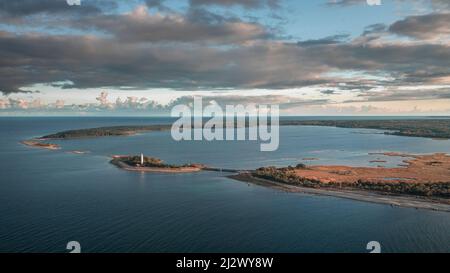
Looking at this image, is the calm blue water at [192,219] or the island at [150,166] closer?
the calm blue water at [192,219]

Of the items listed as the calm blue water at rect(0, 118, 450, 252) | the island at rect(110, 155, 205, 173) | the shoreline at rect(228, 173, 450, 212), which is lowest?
the calm blue water at rect(0, 118, 450, 252)

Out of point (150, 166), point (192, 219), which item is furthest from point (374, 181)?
point (150, 166)

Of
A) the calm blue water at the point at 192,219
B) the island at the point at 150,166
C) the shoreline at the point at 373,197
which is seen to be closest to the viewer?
the calm blue water at the point at 192,219

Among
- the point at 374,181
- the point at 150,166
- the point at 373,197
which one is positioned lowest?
the point at 373,197

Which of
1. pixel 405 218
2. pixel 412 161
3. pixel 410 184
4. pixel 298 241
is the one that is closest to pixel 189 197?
pixel 298 241

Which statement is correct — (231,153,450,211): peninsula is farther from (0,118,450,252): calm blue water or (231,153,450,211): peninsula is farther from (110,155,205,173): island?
(110,155,205,173): island

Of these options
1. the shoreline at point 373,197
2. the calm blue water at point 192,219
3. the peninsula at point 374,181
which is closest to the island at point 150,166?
the calm blue water at point 192,219

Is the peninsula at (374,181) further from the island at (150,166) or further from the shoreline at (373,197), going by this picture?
the island at (150,166)

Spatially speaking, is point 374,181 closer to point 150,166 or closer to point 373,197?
point 373,197

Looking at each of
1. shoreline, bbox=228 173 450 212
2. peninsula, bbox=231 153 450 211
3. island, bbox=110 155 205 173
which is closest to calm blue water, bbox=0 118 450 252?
shoreline, bbox=228 173 450 212

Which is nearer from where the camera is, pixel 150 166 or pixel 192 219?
pixel 192 219

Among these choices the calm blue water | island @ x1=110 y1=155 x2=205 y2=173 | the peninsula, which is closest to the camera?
the calm blue water
